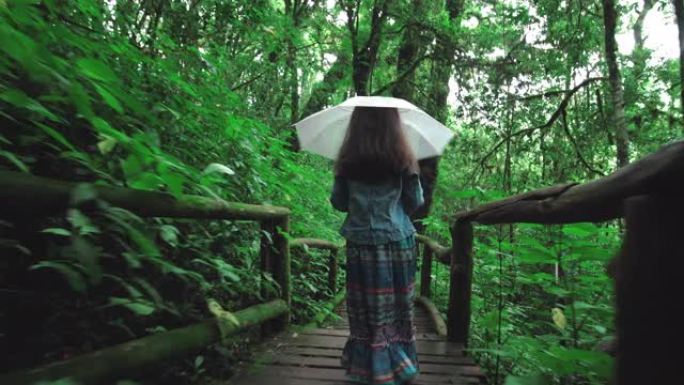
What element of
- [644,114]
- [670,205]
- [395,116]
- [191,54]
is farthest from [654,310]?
[644,114]

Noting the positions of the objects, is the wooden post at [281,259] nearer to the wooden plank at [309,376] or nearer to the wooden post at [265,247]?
the wooden post at [265,247]

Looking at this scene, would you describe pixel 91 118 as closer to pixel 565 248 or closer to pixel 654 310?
pixel 654 310

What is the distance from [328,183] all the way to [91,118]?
8.23m

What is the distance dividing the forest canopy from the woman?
1.49ft

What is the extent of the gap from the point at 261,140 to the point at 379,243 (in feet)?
7.15

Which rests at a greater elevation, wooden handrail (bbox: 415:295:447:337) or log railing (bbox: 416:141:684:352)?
log railing (bbox: 416:141:684:352)

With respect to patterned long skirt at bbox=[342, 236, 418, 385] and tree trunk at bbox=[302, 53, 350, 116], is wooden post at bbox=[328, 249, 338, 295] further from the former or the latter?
tree trunk at bbox=[302, 53, 350, 116]

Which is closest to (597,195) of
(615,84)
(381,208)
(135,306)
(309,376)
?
(135,306)

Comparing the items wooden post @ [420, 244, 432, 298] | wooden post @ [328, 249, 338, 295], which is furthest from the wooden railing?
wooden post @ [328, 249, 338, 295]

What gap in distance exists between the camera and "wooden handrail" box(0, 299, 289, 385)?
→ 117 centimetres

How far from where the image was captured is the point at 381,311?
2.94 metres

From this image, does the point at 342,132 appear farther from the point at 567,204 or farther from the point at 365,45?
the point at 365,45

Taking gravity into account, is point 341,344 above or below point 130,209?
below

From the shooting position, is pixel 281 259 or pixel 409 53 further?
pixel 409 53
